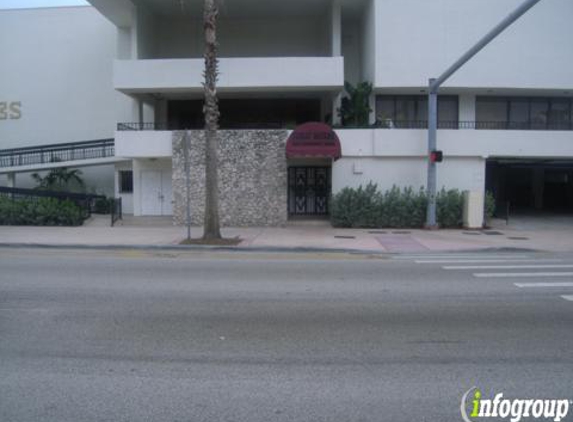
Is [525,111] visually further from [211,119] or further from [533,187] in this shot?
[211,119]

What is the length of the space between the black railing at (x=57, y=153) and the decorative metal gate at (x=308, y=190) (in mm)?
10423

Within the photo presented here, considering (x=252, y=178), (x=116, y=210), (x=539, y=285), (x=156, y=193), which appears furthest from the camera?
(x=156, y=193)

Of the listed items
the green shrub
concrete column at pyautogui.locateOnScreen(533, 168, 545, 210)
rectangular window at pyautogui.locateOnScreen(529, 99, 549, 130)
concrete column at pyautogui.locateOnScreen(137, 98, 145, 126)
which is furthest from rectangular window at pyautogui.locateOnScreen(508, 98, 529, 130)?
concrete column at pyautogui.locateOnScreen(137, 98, 145, 126)

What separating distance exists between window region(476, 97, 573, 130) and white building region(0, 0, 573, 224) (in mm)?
62

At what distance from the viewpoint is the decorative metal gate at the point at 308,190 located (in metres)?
23.8

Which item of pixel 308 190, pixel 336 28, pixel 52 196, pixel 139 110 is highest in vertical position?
pixel 336 28

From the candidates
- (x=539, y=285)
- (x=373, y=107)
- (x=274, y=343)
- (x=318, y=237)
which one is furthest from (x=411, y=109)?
(x=274, y=343)

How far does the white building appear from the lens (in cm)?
2205

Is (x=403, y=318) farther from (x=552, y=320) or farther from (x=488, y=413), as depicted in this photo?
(x=488, y=413)

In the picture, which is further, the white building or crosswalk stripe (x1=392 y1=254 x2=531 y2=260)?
the white building

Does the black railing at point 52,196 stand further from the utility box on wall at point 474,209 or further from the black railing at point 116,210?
the utility box on wall at point 474,209

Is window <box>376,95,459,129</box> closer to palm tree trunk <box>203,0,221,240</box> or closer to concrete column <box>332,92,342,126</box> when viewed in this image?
concrete column <box>332,92,342,126</box>

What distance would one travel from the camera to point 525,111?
2628 centimetres

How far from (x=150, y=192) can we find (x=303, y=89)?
908cm
